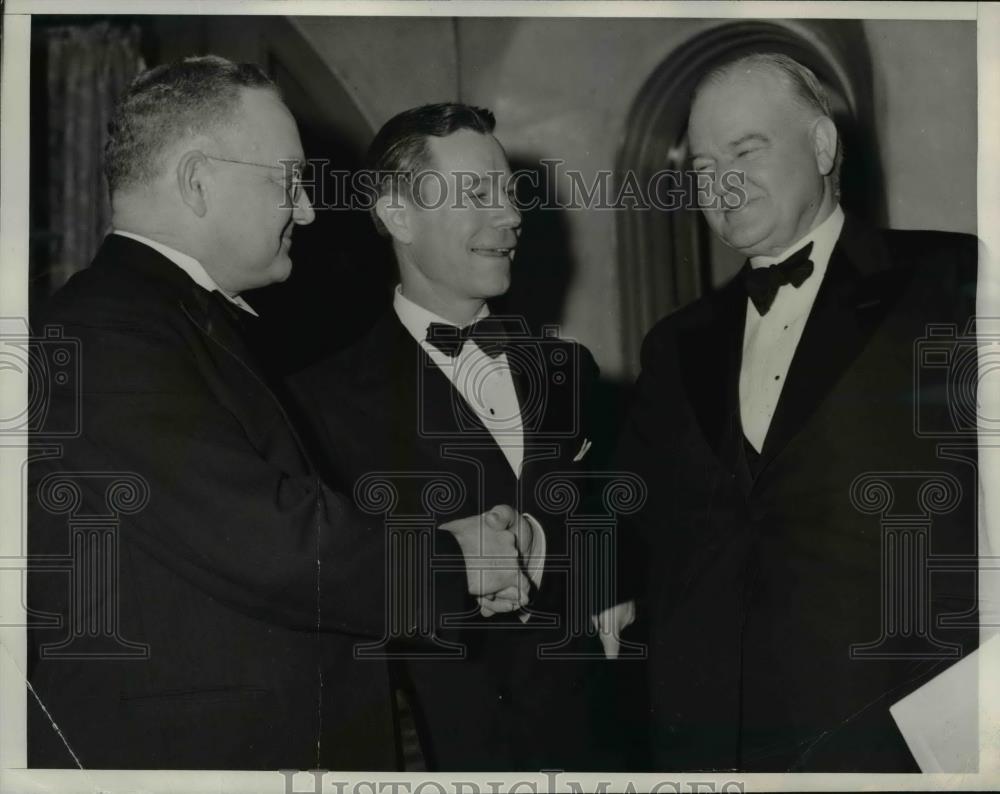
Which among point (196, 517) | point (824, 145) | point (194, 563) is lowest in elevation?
point (194, 563)

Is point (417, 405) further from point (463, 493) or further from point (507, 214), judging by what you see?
point (507, 214)

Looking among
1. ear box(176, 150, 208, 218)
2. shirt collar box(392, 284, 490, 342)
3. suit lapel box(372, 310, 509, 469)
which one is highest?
ear box(176, 150, 208, 218)

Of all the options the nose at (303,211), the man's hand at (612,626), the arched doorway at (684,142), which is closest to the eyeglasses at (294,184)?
the nose at (303,211)

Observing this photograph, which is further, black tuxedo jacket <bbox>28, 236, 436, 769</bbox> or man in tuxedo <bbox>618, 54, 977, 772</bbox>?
man in tuxedo <bbox>618, 54, 977, 772</bbox>

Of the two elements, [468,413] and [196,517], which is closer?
[196,517]

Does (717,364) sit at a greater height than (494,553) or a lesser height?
greater

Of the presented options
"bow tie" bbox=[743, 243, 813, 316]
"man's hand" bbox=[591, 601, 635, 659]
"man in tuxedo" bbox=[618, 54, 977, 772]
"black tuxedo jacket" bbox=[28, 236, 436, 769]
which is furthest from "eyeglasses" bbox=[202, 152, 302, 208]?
"man's hand" bbox=[591, 601, 635, 659]

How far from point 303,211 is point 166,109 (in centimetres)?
38

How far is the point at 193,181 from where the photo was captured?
2812 mm

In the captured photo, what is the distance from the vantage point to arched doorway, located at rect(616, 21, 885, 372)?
289 centimetres

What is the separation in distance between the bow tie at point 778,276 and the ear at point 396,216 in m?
0.78

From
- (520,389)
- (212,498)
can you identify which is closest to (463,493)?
(520,389)

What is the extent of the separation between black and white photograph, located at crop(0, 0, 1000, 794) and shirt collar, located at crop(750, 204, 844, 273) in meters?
0.02

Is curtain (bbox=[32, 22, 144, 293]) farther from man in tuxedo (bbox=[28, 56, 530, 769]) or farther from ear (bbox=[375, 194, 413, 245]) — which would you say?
ear (bbox=[375, 194, 413, 245])
